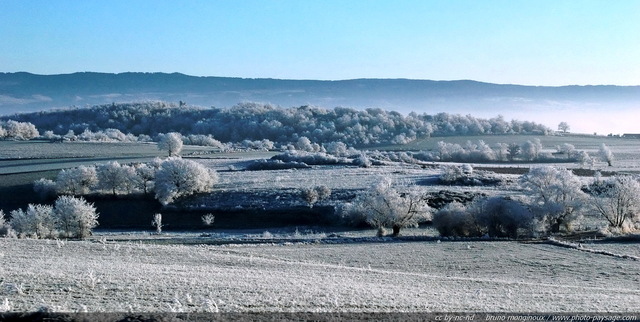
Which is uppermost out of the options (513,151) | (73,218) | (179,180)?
(513,151)

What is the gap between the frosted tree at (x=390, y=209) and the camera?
52656 mm

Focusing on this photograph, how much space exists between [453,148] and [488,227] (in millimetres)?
75381

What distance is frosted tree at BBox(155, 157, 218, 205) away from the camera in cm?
6594

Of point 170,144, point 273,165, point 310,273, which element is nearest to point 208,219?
point 273,165

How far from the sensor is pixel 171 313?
577 inches

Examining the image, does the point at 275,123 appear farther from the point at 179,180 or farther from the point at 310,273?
the point at 310,273

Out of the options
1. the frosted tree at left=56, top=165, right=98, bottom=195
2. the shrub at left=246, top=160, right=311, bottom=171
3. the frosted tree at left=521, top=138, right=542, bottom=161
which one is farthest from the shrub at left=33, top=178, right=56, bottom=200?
the frosted tree at left=521, top=138, right=542, bottom=161

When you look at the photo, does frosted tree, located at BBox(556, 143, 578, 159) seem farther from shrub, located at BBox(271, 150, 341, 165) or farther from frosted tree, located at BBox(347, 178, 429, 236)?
frosted tree, located at BBox(347, 178, 429, 236)

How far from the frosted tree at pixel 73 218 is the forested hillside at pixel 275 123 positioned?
101108 mm

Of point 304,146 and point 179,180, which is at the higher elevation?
point 179,180

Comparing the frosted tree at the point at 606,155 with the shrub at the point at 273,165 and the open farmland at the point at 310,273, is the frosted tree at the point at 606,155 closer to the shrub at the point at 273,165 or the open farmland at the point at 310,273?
the shrub at the point at 273,165

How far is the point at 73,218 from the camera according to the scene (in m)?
51.6

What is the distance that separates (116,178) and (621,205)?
165 feet

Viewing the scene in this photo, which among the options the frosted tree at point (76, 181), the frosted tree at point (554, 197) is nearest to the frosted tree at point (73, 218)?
the frosted tree at point (76, 181)
